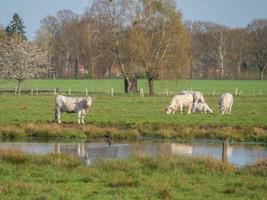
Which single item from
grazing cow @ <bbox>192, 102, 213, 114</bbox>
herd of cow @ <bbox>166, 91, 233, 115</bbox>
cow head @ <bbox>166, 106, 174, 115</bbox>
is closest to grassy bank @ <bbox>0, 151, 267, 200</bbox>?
cow head @ <bbox>166, 106, 174, 115</bbox>

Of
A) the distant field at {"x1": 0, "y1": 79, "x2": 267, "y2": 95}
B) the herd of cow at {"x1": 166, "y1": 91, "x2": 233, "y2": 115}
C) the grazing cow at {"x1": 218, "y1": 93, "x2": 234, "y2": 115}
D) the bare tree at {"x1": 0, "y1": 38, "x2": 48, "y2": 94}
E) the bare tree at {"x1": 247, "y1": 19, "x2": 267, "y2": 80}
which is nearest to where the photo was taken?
the grazing cow at {"x1": 218, "y1": 93, "x2": 234, "y2": 115}

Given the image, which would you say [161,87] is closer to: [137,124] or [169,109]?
[169,109]

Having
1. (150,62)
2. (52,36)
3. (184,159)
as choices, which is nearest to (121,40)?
(150,62)

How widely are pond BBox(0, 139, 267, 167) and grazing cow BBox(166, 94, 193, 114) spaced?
40.0 ft

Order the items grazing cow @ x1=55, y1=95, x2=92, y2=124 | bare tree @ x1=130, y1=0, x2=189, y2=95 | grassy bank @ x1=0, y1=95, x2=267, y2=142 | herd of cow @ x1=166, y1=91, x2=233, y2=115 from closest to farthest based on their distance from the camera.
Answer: grassy bank @ x1=0, y1=95, x2=267, y2=142 < grazing cow @ x1=55, y1=95, x2=92, y2=124 < herd of cow @ x1=166, y1=91, x2=233, y2=115 < bare tree @ x1=130, y1=0, x2=189, y2=95

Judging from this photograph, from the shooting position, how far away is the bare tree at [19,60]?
76188 millimetres

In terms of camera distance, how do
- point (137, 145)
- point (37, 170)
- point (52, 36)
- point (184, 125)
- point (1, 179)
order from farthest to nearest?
point (52, 36) < point (184, 125) < point (137, 145) < point (37, 170) < point (1, 179)

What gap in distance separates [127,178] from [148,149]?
8450 millimetres

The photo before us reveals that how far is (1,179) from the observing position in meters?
15.3

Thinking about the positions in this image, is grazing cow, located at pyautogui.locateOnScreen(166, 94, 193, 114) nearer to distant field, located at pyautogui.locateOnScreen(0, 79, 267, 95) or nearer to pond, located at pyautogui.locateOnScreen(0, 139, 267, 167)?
pond, located at pyautogui.locateOnScreen(0, 139, 267, 167)

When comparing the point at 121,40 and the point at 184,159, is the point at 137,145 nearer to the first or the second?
the point at 184,159

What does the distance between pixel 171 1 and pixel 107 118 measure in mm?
37390

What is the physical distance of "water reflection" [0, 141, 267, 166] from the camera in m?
22.2

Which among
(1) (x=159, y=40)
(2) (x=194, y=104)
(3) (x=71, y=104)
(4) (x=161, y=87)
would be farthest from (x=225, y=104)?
(4) (x=161, y=87)
